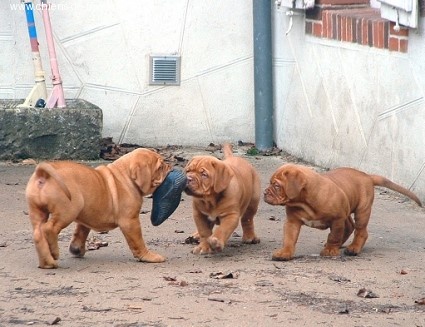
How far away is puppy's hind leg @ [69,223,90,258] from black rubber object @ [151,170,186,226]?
494 mm

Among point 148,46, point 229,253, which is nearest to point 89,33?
point 148,46

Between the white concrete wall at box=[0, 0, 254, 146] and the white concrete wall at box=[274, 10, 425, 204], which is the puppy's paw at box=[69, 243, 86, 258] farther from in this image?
the white concrete wall at box=[0, 0, 254, 146]

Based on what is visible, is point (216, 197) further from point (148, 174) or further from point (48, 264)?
point (48, 264)

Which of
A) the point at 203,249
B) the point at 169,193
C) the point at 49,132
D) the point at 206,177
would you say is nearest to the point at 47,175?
the point at 169,193

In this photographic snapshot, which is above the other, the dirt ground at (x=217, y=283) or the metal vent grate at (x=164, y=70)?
the metal vent grate at (x=164, y=70)

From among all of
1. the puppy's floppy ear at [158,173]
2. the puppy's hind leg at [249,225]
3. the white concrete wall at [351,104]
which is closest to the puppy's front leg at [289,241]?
the puppy's hind leg at [249,225]

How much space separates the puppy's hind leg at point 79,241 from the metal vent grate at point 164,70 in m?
4.25

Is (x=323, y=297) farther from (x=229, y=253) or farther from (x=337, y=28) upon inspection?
(x=337, y=28)

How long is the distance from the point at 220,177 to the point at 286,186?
0.45 metres

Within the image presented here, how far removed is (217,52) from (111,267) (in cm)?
478

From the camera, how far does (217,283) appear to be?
6352 mm

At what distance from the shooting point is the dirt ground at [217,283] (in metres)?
5.64

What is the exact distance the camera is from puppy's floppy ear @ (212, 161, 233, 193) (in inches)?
277

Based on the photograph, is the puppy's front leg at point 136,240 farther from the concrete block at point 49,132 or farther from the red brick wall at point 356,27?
the concrete block at point 49,132
